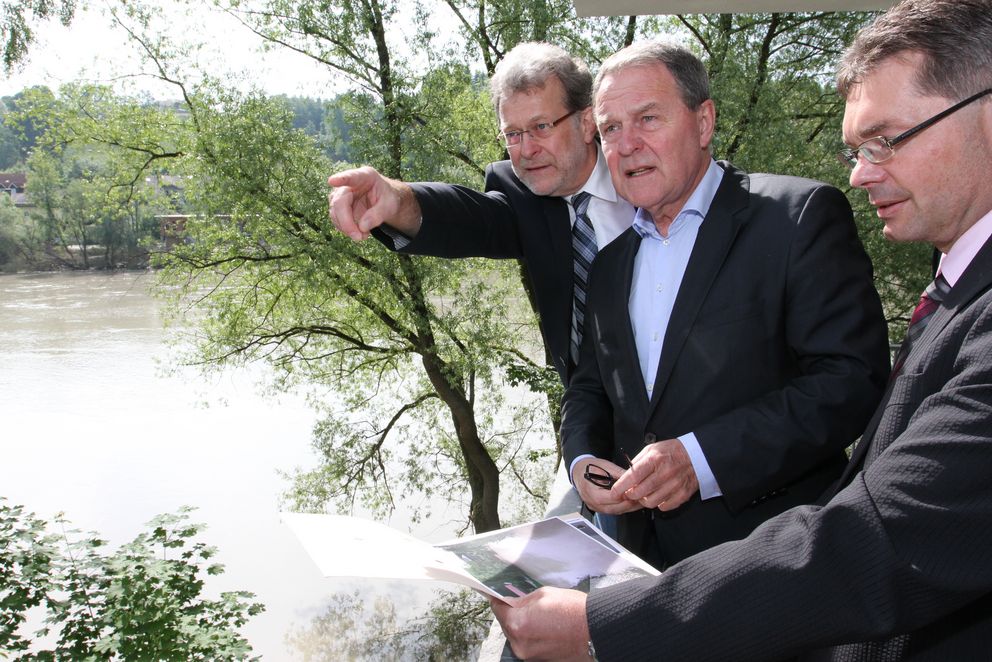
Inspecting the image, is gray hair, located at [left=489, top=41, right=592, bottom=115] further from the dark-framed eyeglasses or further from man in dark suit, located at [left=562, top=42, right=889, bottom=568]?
the dark-framed eyeglasses

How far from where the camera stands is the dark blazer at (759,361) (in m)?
1.47

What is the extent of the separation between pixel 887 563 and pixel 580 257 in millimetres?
1268

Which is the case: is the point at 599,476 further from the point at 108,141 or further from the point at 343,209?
the point at 108,141

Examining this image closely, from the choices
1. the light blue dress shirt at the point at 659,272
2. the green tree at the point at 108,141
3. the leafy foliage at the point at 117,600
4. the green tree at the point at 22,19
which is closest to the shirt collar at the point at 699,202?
the light blue dress shirt at the point at 659,272

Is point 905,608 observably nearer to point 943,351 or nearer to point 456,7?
point 943,351

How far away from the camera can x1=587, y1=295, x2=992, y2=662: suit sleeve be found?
86cm

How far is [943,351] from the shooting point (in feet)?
3.24

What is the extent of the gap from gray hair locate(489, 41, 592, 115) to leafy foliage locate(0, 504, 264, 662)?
3.09m

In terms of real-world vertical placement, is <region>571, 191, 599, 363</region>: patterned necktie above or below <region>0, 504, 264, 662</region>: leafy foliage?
above

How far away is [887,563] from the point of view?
34.7 inches

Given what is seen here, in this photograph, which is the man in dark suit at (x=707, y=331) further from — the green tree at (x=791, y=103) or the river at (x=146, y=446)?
the river at (x=146, y=446)

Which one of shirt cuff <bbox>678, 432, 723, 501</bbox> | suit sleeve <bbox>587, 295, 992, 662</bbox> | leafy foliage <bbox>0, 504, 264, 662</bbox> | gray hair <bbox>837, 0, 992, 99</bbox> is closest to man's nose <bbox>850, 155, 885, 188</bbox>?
gray hair <bbox>837, 0, 992, 99</bbox>

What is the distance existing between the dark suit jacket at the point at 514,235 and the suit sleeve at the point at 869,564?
1080 millimetres

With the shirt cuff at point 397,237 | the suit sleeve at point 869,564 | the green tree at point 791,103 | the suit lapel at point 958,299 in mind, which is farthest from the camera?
the green tree at point 791,103
